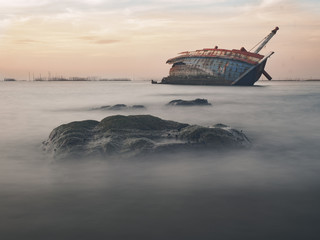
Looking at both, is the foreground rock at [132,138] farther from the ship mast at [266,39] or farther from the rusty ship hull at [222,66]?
the ship mast at [266,39]

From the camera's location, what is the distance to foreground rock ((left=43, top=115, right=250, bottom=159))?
865cm

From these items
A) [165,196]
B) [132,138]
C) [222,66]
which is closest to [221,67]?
[222,66]

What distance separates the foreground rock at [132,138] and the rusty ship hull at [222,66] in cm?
6251

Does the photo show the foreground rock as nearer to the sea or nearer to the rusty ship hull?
the sea

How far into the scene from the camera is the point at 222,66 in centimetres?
7362

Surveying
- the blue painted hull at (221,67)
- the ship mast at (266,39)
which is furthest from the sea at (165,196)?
the ship mast at (266,39)

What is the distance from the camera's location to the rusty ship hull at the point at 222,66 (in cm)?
7062

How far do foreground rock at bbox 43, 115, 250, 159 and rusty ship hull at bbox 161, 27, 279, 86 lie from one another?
62.5m

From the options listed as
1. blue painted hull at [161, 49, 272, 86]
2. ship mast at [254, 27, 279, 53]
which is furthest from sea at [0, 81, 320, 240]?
ship mast at [254, 27, 279, 53]

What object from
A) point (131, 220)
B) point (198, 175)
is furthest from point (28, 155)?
Result: point (131, 220)

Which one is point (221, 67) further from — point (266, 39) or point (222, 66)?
point (266, 39)

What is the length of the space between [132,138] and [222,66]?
67.4m

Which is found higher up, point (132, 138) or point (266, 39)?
point (266, 39)

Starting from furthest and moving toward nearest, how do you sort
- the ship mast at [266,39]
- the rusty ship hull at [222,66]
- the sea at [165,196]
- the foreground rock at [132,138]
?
the ship mast at [266,39]
the rusty ship hull at [222,66]
the foreground rock at [132,138]
the sea at [165,196]
